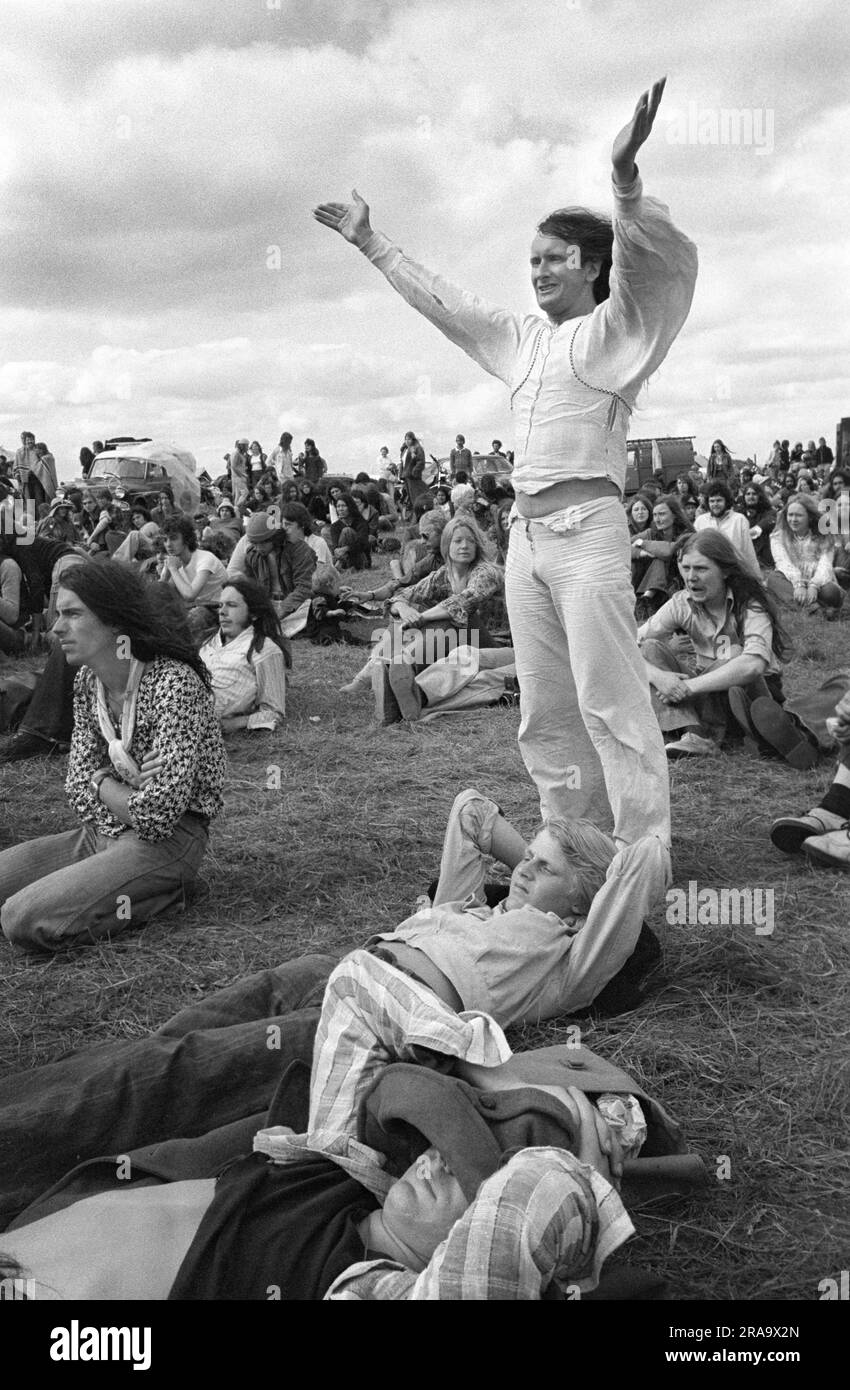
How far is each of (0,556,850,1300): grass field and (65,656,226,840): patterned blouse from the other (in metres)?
0.38

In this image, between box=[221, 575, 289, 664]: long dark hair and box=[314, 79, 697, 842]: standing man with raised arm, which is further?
box=[221, 575, 289, 664]: long dark hair

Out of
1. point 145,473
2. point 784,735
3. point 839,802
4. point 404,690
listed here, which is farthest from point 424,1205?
point 145,473

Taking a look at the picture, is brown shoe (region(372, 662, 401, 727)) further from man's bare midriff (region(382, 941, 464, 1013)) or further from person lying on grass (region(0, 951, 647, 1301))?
person lying on grass (region(0, 951, 647, 1301))

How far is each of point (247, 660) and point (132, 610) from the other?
10.3ft

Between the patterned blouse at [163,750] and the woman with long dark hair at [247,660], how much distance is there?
2.89m

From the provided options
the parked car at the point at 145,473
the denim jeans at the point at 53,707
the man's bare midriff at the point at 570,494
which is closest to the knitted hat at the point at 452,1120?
the man's bare midriff at the point at 570,494

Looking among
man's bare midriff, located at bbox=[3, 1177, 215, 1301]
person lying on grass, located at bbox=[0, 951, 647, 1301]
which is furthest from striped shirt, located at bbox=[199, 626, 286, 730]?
man's bare midriff, located at bbox=[3, 1177, 215, 1301]

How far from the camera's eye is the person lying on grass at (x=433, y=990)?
231 cm

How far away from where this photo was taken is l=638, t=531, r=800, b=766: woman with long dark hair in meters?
5.68

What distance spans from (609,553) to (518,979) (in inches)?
52.0

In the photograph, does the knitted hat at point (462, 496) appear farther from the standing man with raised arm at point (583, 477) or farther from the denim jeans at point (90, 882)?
the denim jeans at point (90, 882)

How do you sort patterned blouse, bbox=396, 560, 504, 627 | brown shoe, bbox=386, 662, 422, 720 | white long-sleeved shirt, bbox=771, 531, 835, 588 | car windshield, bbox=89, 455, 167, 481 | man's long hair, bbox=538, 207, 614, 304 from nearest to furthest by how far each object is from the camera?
1. man's long hair, bbox=538, 207, 614, 304
2. brown shoe, bbox=386, 662, 422, 720
3. patterned blouse, bbox=396, 560, 504, 627
4. white long-sleeved shirt, bbox=771, 531, 835, 588
5. car windshield, bbox=89, 455, 167, 481

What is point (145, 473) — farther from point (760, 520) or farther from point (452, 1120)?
point (452, 1120)
